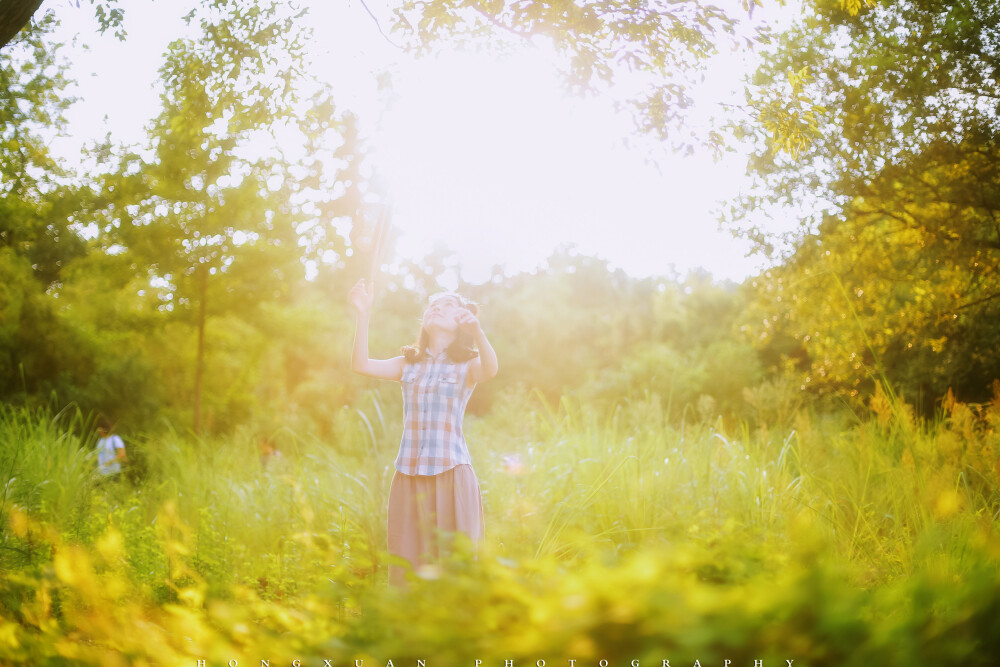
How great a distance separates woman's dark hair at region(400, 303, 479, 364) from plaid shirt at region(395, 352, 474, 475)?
1.7 inches

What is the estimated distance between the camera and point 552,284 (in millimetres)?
22016

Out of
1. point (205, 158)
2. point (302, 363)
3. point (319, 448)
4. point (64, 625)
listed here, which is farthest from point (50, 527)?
point (302, 363)

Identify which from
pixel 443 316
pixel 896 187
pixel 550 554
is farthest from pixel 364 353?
pixel 896 187

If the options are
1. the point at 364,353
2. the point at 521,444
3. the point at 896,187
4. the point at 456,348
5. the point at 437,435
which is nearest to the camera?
the point at 437,435

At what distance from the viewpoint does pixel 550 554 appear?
365 centimetres

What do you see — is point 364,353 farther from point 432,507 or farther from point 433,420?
point 432,507

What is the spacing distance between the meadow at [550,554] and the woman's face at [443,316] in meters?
1.30

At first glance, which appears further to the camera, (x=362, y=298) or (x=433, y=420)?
(x=362, y=298)

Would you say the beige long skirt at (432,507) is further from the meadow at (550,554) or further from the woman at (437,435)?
the meadow at (550,554)

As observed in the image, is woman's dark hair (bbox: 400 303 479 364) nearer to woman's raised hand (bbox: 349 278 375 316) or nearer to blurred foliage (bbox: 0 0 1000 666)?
woman's raised hand (bbox: 349 278 375 316)

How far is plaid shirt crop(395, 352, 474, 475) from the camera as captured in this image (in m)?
3.56

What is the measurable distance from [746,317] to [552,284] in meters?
10.5

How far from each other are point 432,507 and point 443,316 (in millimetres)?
1031

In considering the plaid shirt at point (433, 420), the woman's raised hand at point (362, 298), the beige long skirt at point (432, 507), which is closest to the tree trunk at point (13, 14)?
the woman's raised hand at point (362, 298)
